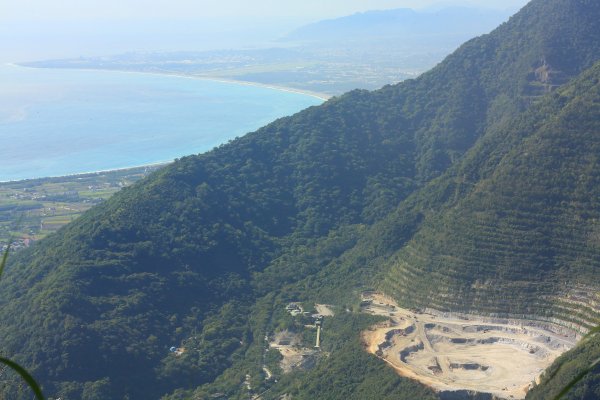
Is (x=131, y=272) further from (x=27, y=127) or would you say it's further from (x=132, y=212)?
(x=27, y=127)

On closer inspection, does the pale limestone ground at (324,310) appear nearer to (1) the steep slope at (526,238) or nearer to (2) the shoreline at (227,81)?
(1) the steep slope at (526,238)

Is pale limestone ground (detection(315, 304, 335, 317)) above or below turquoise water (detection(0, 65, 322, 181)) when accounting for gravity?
below

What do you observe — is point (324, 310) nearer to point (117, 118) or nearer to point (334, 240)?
point (334, 240)

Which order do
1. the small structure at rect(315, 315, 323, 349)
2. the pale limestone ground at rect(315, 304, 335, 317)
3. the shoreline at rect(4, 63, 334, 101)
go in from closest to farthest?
1. the small structure at rect(315, 315, 323, 349)
2. the pale limestone ground at rect(315, 304, 335, 317)
3. the shoreline at rect(4, 63, 334, 101)

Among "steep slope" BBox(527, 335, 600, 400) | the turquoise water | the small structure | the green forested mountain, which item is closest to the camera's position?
"steep slope" BBox(527, 335, 600, 400)

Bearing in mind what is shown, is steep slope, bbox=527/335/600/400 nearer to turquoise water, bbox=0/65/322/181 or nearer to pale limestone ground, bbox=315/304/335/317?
pale limestone ground, bbox=315/304/335/317

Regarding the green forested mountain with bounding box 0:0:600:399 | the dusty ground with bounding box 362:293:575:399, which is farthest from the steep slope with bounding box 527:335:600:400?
the green forested mountain with bounding box 0:0:600:399

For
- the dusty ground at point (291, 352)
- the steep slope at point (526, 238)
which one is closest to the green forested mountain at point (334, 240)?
the steep slope at point (526, 238)
